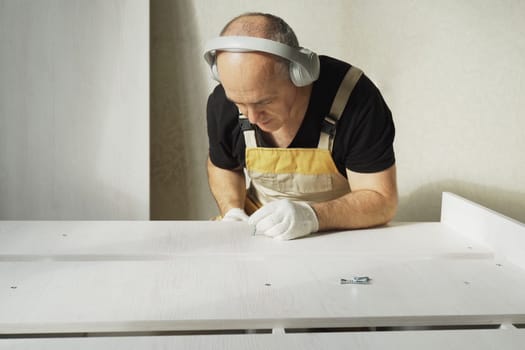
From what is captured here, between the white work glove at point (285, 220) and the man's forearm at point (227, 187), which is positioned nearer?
the white work glove at point (285, 220)

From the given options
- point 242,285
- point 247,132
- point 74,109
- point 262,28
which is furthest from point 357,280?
point 74,109

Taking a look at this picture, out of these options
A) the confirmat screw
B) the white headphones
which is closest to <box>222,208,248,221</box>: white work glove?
the white headphones

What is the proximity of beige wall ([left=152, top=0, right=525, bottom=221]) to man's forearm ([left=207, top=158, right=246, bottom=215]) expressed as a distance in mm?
734

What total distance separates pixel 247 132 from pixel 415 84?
1235mm

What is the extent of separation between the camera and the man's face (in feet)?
5.81

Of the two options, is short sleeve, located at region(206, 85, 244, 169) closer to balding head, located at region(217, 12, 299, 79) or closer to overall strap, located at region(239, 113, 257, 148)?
overall strap, located at region(239, 113, 257, 148)

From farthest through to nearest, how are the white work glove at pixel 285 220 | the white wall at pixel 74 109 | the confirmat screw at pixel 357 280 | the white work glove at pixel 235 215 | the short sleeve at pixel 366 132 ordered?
the white wall at pixel 74 109 → the white work glove at pixel 235 215 → the short sleeve at pixel 366 132 → the white work glove at pixel 285 220 → the confirmat screw at pixel 357 280

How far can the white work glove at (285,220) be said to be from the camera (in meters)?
1.70

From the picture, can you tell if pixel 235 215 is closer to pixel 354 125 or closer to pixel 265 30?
pixel 354 125

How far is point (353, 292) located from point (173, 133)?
1917 mm

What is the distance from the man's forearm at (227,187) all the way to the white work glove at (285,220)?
0.56 meters

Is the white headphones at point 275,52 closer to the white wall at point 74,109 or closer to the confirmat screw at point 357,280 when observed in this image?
the confirmat screw at point 357,280

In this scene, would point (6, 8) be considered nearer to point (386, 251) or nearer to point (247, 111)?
point (247, 111)

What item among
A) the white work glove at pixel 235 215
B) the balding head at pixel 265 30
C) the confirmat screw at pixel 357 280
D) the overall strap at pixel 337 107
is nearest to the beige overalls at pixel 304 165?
the overall strap at pixel 337 107
